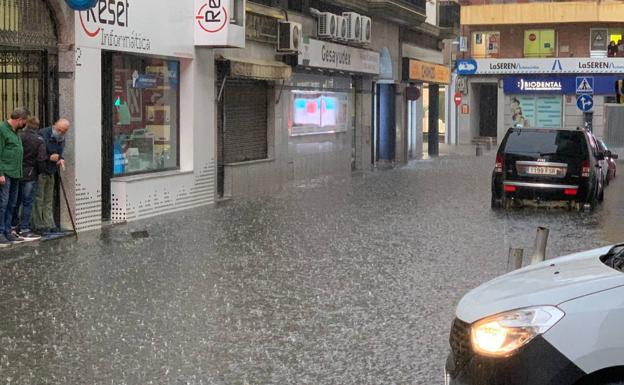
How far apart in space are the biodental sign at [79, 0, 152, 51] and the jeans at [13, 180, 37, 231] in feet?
8.59

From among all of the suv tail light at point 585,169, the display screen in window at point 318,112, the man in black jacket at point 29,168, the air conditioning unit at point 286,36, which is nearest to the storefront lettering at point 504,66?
the display screen in window at point 318,112

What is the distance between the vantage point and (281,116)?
2261 centimetres

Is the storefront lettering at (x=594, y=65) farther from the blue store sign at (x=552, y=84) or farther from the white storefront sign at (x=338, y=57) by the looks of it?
the white storefront sign at (x=338, y=57)

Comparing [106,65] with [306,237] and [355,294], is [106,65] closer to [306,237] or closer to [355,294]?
[306,237]

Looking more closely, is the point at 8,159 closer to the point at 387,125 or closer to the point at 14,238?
the point at 14,238

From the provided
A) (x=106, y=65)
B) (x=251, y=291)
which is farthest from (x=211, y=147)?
(x=251, y=291)

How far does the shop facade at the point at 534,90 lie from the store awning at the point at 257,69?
101ft

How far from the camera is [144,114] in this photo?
1641 centimetres

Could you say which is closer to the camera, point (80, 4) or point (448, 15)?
point (80, 4)

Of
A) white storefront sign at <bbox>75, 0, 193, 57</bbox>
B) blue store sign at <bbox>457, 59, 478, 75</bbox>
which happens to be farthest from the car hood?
blue store sign at <bbox>457, 59, 478, 75</bbox>

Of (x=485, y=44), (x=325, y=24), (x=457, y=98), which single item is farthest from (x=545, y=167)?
(x=485, y=44)

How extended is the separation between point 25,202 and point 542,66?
139ft

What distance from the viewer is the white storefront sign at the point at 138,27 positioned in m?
13.9

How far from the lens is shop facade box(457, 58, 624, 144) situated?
50000 mm
